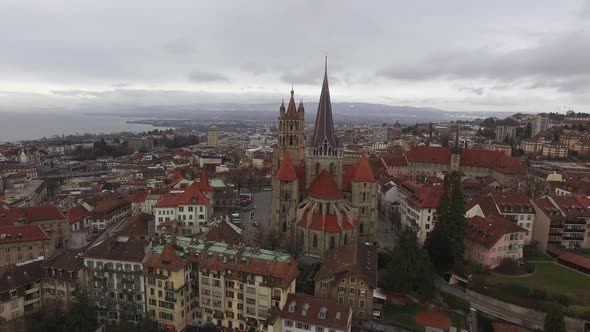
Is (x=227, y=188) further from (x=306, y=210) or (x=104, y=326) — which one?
(x=104, y=326)

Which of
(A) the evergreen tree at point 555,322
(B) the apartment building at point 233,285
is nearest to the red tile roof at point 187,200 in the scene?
(B) the apartment building at point 233,285

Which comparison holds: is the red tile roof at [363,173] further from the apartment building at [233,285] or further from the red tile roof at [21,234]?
the red tile roof at [21,234]

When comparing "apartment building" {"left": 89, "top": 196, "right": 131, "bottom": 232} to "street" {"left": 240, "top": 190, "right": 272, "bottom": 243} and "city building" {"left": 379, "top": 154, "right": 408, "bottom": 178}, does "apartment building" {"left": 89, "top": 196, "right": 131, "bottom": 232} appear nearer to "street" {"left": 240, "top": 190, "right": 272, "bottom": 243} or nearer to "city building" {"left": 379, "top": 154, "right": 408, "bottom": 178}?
"street" {"left": 240, "top": 190, "right": 272, "bottom": 243}

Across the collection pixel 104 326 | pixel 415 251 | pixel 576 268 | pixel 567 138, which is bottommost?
pixel 104 326

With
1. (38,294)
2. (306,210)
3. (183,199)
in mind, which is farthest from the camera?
(183,199)

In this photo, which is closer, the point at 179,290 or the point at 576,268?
the point at 179,290

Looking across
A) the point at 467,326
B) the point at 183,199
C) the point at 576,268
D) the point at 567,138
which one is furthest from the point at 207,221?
the point at 567,138
